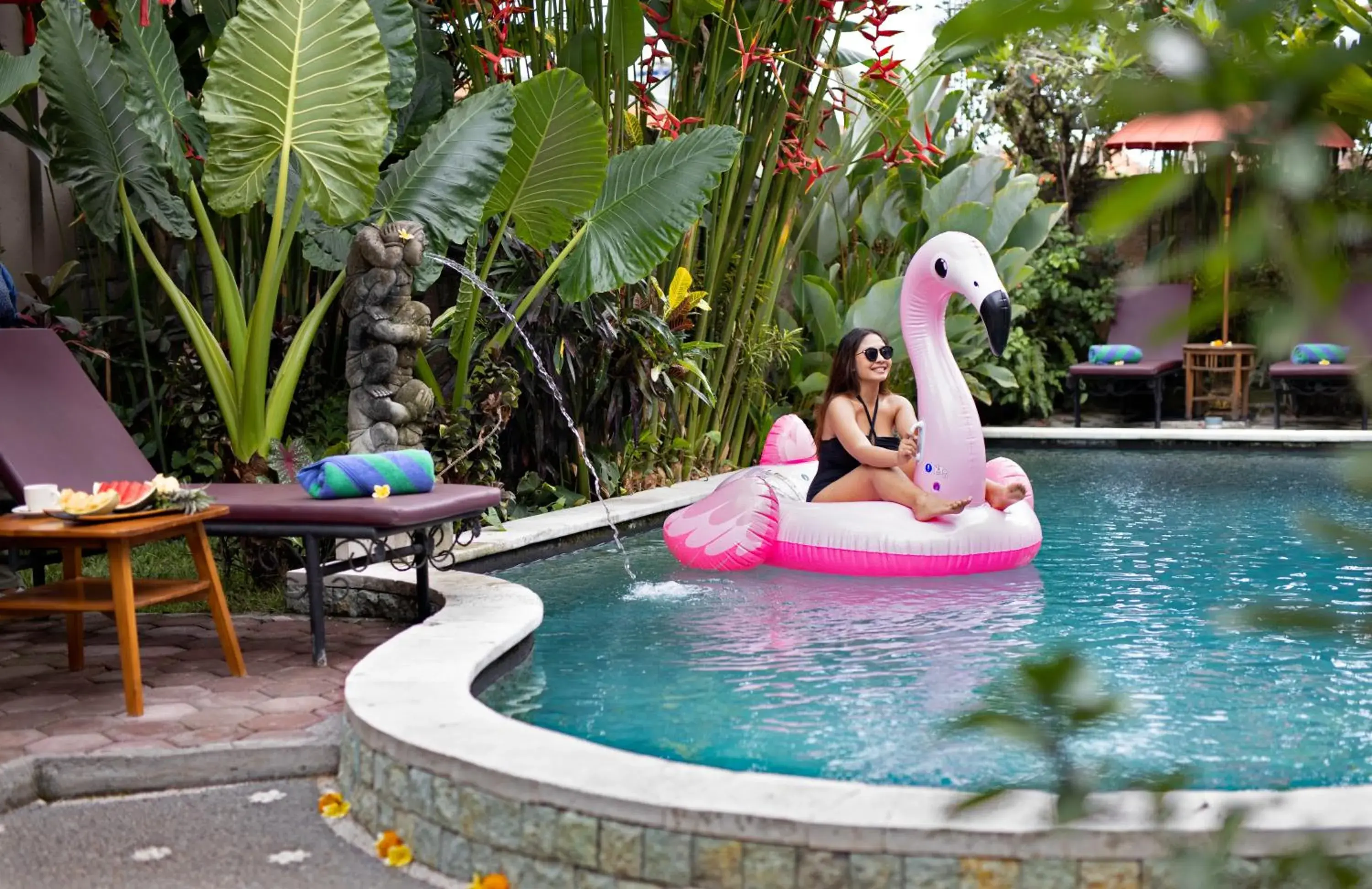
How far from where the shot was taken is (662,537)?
771cm

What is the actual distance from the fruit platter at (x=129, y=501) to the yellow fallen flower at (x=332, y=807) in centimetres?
127

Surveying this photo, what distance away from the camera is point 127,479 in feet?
17.3

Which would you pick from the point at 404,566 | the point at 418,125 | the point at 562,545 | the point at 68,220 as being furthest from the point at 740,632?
the point at 68,220

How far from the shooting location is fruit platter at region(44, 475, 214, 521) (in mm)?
4254

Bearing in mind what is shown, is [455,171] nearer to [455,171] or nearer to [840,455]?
[455,171]

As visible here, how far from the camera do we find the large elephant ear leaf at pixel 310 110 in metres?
5.87

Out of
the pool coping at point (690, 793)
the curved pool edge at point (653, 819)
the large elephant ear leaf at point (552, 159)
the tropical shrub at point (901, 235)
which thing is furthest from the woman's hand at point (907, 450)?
the tropical shrub at point (901, 235)

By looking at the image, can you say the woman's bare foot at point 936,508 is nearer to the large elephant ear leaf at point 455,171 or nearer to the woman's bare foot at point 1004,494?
the woman's bare foot at point 1004,494

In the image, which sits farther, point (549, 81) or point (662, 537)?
point (662, 537)

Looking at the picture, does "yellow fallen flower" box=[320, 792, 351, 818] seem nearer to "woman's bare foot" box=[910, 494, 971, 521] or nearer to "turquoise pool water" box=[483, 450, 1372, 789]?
"turquoise pool water" box=[483, 450, 1372, 789]

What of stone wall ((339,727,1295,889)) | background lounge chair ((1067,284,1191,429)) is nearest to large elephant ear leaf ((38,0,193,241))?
stone wall ((339,727,1295,889))

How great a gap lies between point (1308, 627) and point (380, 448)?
5627mm

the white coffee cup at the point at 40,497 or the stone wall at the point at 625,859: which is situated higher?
the white coffee cup at the point at 40,497

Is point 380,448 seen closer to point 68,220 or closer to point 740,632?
point 740,632
